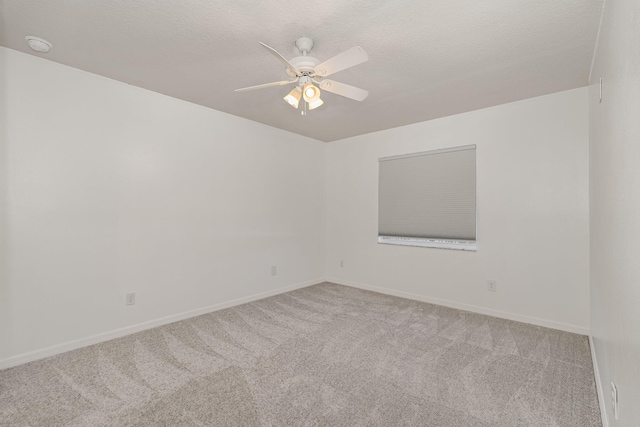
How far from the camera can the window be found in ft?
11.8

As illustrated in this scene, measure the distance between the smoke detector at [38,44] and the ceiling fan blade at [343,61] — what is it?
6.91ft

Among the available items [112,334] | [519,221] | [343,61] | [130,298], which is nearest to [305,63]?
[343,61]

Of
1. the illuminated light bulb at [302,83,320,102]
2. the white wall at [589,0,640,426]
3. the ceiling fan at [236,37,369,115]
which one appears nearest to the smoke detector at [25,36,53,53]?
the ceiling fan at [236,37,369,115]

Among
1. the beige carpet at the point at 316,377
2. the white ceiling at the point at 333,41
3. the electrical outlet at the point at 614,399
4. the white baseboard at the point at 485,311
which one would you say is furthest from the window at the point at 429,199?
the electrical outlet at the point at 614,399

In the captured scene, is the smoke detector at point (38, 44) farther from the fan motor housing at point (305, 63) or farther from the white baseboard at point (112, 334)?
the white baseboard at point (112, 334)

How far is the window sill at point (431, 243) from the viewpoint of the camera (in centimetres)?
361

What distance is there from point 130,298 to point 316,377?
2101 millimetres

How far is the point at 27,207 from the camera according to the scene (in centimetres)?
233

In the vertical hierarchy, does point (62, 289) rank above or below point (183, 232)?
below

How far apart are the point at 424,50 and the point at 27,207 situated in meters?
3.48

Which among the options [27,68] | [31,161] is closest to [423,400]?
[31,161]

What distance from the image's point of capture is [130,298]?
288 cm

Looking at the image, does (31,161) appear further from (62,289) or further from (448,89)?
(448,89)

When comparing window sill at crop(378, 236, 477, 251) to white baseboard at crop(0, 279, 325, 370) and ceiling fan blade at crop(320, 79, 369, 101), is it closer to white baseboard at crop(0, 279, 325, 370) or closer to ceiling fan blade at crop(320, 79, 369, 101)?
white baseboard at crop(0, 279, 325, 370)
